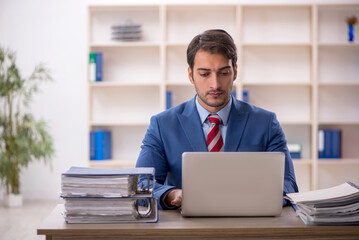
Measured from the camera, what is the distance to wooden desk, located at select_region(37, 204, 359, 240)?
1.50 m

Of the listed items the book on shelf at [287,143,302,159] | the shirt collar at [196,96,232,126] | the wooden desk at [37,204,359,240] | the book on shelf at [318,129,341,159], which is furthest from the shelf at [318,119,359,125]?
the wooden desk at [37,204,359,240]

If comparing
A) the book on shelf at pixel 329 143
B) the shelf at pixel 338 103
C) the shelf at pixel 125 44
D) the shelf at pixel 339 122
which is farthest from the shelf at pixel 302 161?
the shelf at pixel 125 44

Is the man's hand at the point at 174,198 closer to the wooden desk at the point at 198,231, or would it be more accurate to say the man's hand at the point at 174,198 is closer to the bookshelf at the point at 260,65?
the wooden desk at the point at 198,231

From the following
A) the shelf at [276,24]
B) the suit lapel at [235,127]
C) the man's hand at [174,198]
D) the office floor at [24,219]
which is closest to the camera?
the man's hand at [174,198]

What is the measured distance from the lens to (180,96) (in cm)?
533

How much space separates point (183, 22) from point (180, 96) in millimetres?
826

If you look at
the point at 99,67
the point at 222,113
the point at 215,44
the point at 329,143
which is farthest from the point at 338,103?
the point at 215,44

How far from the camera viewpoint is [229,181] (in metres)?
1.59

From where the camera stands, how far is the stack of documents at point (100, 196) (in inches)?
61.5

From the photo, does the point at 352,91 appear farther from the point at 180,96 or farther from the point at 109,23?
the point at 109,23

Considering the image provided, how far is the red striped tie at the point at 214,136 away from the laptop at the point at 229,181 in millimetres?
585

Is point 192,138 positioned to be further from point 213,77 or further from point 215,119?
point 213,77

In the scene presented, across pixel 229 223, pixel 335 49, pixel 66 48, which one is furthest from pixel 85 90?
pixel 229 223

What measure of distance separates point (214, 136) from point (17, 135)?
3.40 m
